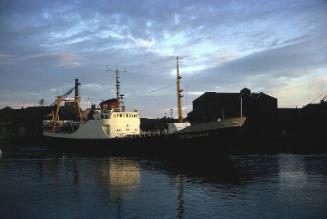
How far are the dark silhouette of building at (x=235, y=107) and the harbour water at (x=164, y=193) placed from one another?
54757 millimetres

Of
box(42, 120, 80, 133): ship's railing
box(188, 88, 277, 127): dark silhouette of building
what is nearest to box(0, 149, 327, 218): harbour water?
box(42, 120, 80, 133): ship's railing

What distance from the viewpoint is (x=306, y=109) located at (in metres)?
90.5

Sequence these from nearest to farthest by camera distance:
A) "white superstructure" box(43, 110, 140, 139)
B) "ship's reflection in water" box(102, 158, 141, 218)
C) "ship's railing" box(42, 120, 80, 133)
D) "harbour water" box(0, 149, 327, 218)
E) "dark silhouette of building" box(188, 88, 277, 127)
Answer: "harbour water" box(0, 149, 327, 218) < "ship's reflection in water" box(102, 158, 141, 218) < "white superstructure" box(43, 110, 140, 139) < "ship's railing" box(42, 120, 80, 133) < "dark silhouette of building" box(188, 88, 277, 127)

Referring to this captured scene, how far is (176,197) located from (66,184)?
11170 millimetres

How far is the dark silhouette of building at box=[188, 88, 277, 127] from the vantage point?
96250 millimetres

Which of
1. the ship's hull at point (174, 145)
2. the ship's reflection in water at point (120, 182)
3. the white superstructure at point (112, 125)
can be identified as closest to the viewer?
the ship's reflection in water at point (120, 182)

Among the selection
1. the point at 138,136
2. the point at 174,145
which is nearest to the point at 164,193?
the point at 174,145

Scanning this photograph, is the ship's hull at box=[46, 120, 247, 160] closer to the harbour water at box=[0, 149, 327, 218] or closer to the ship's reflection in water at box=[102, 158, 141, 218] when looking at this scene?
the harbour water at box=[0, 149, 327, 218]

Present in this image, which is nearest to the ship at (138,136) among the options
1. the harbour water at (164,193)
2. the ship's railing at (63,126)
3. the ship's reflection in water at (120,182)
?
the ship's railing at (63,126)

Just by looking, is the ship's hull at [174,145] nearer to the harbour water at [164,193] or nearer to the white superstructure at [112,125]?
the white superstructure at [112,125]

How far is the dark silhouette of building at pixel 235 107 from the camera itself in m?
96.2

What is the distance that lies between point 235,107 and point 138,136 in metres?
44.0

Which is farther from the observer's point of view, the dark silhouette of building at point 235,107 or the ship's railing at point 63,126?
the dark silhouette of building at point 235,107

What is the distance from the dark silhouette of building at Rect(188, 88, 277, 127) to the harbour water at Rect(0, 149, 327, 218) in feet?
180
